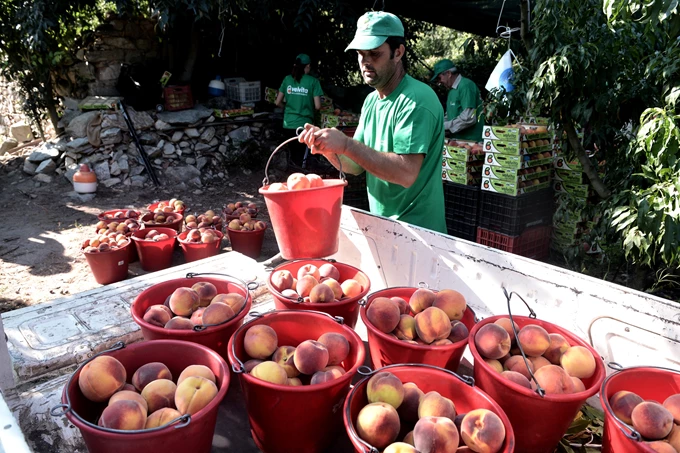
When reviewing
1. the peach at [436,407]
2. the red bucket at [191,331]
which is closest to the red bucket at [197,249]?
the red bucket at [191,331]

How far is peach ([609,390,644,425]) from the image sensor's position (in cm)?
116

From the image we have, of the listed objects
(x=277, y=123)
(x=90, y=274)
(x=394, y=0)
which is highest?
(x=394, y=0)

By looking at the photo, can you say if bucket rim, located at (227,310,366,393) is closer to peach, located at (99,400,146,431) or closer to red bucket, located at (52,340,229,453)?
red bucket, located at (52,340,229,453)

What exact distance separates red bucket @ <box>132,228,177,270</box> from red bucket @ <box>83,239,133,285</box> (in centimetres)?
14

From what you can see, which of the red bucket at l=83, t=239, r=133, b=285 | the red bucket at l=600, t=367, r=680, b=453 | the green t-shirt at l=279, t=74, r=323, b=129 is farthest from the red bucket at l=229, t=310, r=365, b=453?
the green t-shirt at l=279, t=74, r=323, b=129

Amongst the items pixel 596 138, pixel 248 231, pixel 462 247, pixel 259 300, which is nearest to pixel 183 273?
pixel 259 300

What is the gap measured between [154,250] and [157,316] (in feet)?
11.7

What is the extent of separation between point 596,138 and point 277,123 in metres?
6.94

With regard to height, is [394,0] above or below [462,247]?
above

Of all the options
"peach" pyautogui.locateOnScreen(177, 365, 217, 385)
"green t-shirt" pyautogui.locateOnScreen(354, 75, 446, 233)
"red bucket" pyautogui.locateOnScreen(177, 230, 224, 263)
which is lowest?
"red bucket" pyautogui.locateOnScreen(177, 230, 224, 263)

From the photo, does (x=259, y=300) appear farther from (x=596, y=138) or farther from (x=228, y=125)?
(x=228, y=125)

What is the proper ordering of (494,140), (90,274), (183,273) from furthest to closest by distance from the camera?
1. (90,274)
2. (494,140)
3. (183,273)

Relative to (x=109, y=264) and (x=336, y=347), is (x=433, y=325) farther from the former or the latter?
(x=109, y=264)

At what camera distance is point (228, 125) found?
922 centimetres
